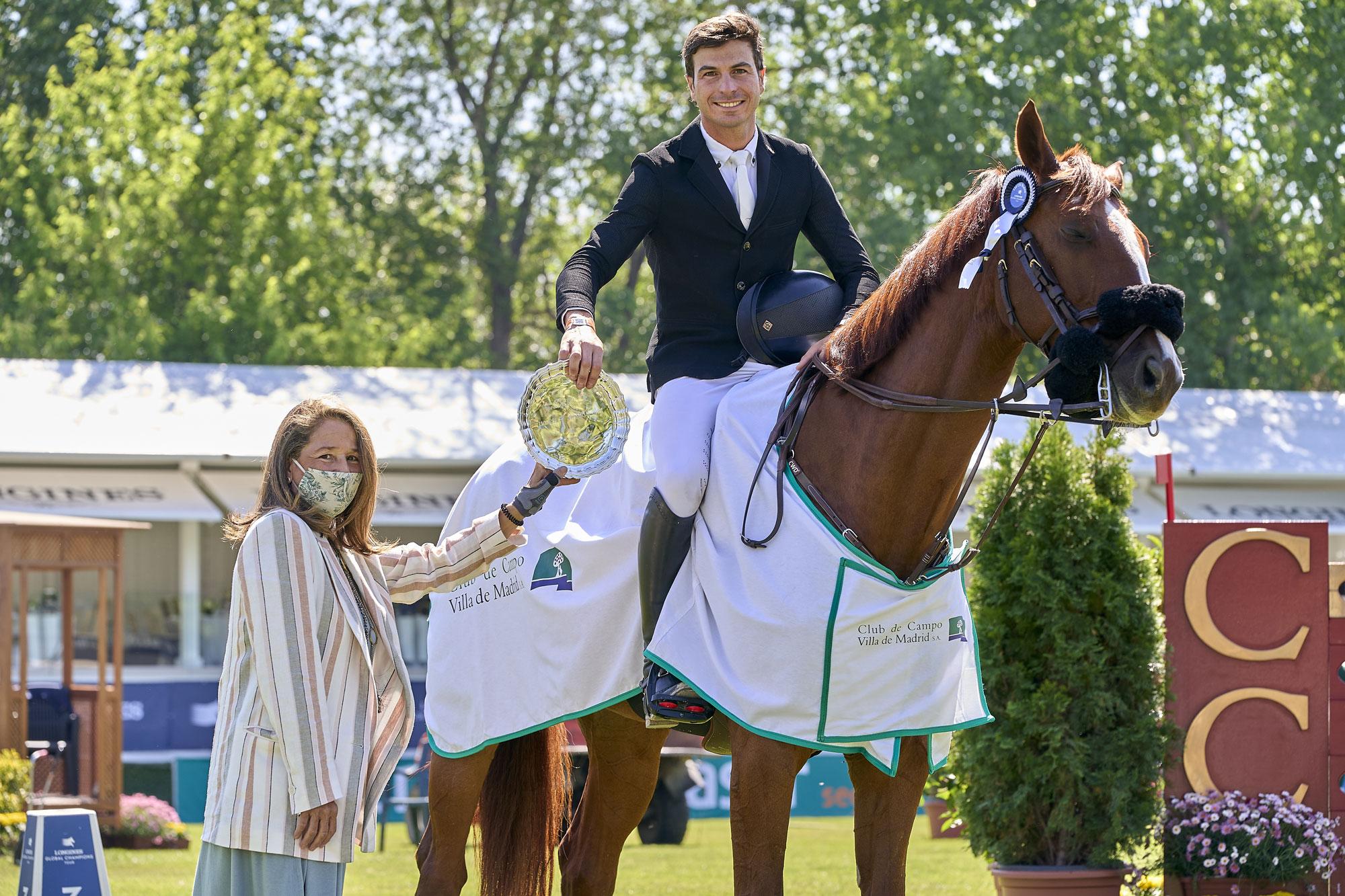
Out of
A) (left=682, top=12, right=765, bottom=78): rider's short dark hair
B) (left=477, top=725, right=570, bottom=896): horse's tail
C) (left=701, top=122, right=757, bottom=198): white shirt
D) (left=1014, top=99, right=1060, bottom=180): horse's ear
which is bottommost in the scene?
(left=477, top=725, right=570, bottom=896): horse's tail

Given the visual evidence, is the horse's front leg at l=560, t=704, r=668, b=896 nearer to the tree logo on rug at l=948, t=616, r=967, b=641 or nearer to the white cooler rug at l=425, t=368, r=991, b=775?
the white cooler rug at l=425, t=368, r=991, b=775

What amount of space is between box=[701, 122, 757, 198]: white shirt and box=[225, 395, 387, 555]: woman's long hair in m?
1.55

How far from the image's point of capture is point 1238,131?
26906 millimetres

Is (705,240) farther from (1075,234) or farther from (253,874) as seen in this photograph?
(253,874)

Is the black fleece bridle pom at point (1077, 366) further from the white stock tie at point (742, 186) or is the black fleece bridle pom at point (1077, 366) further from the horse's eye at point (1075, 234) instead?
the white stock tie at point (742, 186)

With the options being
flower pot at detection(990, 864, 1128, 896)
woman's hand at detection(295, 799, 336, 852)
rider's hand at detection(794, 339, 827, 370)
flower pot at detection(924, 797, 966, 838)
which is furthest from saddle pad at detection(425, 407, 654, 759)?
flower pot at detection(924, 797, 966, 838)

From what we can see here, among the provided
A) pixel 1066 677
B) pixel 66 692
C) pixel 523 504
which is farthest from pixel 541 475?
pixel 66 692

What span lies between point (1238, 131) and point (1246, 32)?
224 centimetres

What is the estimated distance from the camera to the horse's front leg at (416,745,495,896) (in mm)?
5520

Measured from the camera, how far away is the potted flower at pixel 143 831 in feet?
39.2

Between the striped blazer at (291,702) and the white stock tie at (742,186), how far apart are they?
1778 millimetres

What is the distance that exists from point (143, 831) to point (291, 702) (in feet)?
29.9

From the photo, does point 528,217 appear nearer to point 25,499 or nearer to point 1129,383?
point 25,499

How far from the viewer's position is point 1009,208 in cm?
423
